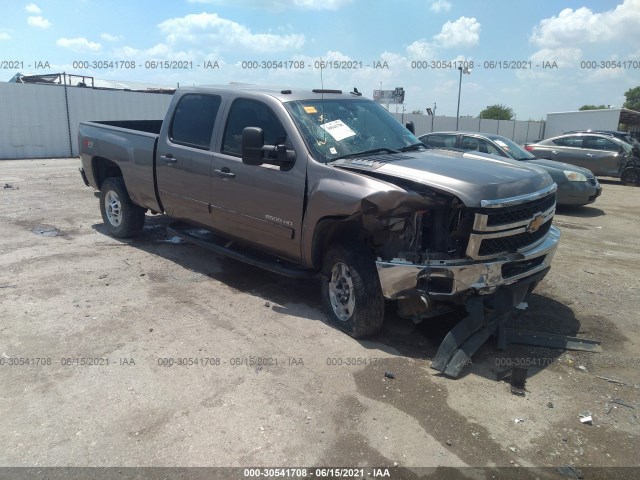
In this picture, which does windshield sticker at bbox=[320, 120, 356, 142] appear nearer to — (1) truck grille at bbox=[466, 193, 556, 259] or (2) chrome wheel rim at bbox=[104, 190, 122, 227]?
(1) truck grille at bbox=[466, 193, 556, 259]

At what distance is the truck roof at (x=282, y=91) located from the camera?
5156 millimetres

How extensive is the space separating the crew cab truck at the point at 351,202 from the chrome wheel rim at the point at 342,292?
1 centimetres

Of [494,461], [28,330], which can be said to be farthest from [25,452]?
[494,461]

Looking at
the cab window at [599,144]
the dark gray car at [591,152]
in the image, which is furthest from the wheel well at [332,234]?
the cab window at [599,144]

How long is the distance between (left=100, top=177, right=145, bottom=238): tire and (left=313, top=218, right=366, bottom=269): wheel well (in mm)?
3709

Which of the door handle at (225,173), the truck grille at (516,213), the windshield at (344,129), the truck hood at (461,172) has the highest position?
the windshield at (344,129)

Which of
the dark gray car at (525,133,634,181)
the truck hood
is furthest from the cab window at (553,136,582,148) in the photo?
the truck hood

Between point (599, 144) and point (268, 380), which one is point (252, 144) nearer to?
point (268, 380)

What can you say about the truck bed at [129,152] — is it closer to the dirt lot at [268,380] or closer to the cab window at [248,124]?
the dirt lot at [268,380]

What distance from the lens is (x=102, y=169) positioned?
763 centimetres

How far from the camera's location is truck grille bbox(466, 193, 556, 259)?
383 cm

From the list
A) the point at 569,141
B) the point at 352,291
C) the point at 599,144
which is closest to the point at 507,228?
the point at 352,291

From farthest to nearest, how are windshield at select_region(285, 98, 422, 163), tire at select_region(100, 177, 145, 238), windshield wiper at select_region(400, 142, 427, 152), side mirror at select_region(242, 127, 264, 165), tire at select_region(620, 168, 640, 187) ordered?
1. tire at select_region(620, 168, 640, 187)
2. tire at select_region(100, 177, 145, 238)
3. windshield wiper at select_region(400, 142, 427, 152)
4. windshield at select_region(285, 98, 422, 163)
5. side mirror at select_region(242, 127, 264, 165)

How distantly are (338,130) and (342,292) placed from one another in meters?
1.58
